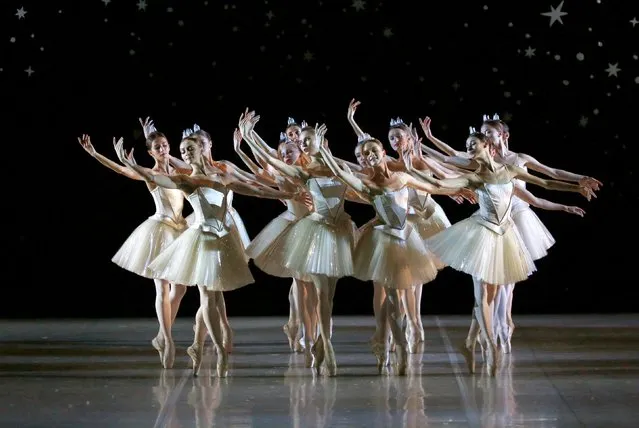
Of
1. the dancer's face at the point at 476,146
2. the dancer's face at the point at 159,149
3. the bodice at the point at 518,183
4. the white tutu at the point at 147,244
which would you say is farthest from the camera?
the bodice at the point at 518,183

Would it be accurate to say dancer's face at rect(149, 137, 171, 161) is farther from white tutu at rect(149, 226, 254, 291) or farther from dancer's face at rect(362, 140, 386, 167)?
dancer's face at rect(362, 140, 386, 167)

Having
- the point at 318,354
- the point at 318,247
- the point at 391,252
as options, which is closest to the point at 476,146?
the point at 391,252

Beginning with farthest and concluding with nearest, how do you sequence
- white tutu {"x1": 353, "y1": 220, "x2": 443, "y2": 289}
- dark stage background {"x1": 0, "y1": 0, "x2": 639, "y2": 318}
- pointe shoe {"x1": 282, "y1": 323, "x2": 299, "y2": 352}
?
1. dark stage background {"x1": 0, "y1": 0, "x2": 639, "y2": 318}
2. pointe shoe {"x1": 282, "y1": 323, "x2": 299, "y2": 352}
3. white tutu {"x1": 353, "y1": 220, "x2": 443, "y2": 289}

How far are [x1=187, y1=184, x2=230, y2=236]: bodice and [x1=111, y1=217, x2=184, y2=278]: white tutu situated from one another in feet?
2.04

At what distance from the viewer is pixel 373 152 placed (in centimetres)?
620

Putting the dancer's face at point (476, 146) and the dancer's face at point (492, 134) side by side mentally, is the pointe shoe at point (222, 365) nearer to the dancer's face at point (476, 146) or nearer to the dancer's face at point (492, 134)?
the dancer's face at point (476, 146)

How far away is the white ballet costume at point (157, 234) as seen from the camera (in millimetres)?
6938

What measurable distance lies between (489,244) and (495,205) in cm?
19

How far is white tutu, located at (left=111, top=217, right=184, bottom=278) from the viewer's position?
693 cm

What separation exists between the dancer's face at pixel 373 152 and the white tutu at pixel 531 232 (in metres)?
1.40

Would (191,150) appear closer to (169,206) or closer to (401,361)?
(169,206)

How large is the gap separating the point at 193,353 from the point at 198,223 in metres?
0.62

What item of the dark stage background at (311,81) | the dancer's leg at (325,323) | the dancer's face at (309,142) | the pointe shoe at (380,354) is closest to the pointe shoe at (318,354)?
the dancer's leg at (325,323)

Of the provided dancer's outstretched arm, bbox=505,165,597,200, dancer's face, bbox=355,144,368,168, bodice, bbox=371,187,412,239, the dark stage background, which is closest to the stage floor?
bodice, bbox=371,187,412,239
